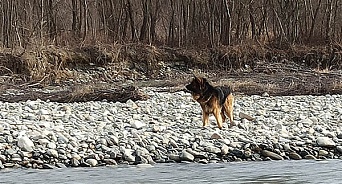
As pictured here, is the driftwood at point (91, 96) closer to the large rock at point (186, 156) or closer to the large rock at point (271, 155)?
the large rock at point (186, 156)

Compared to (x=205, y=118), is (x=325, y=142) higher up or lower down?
lower down

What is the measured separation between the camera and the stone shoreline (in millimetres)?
8285

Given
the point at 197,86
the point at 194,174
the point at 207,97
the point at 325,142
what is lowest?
the point at 194,174

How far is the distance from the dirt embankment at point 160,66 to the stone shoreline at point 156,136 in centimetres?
677

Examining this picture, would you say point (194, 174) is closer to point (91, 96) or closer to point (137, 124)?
point (137, 124)

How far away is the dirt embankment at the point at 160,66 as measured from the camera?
21.0 m

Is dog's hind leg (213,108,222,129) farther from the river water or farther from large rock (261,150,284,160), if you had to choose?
the river water

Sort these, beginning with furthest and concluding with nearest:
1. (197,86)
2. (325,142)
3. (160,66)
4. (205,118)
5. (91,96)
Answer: (160,66)
(91,96)
(205,118)
(197,86)
(325,142)

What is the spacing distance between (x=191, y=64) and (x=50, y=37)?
6.13 metres

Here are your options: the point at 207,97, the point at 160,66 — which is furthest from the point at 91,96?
the point at 160,66

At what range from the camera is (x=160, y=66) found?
25562mm

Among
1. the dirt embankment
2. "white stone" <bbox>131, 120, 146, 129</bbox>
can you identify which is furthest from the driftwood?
"white stone" <bbox>131, 120, 146, 129</bbox>

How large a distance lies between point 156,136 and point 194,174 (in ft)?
6.07

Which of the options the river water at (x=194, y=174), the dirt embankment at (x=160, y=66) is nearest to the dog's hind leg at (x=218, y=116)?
the river water at (x=194, y=174)
